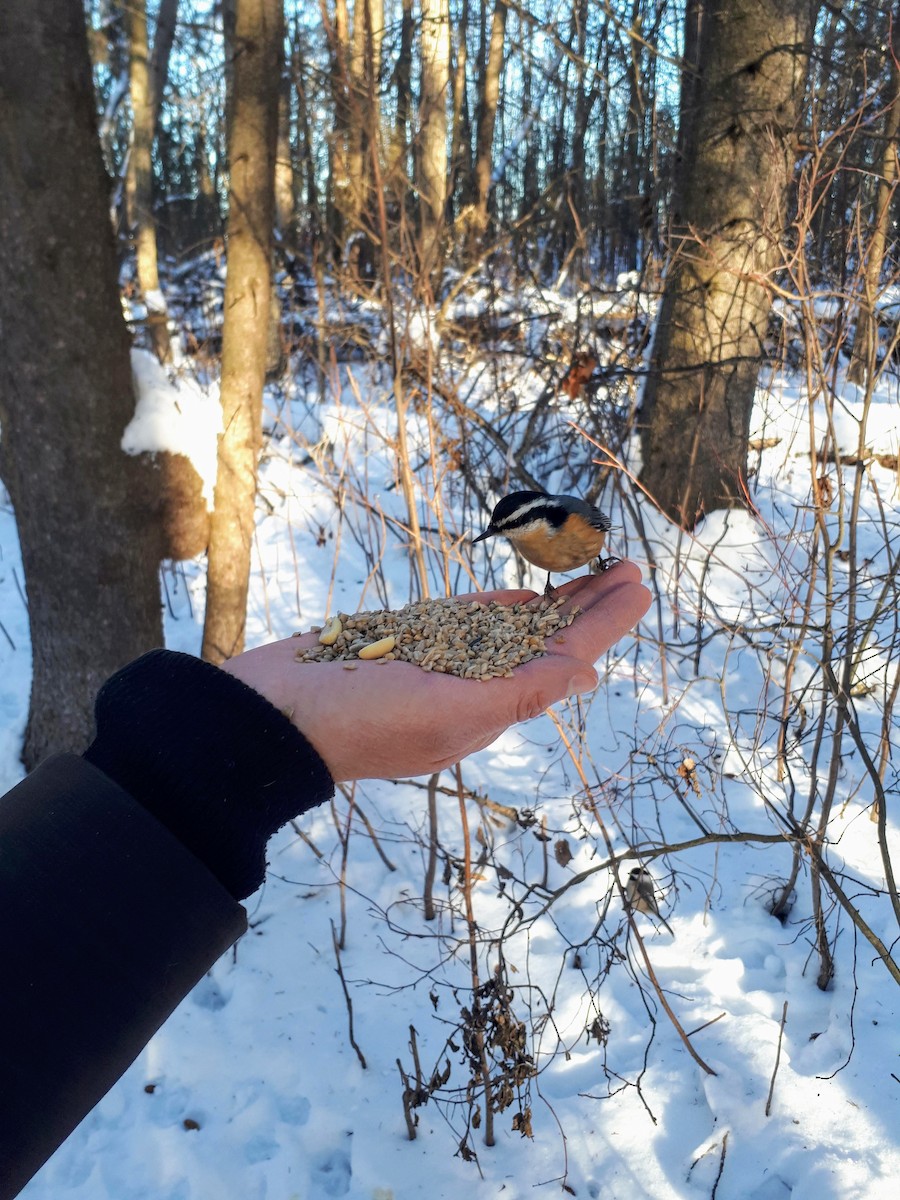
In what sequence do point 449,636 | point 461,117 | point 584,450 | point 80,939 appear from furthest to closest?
point 461,117
point 584,450
point 449,636
point 80,939

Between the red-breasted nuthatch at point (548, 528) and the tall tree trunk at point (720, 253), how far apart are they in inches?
78.1

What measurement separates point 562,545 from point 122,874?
60.0 inches

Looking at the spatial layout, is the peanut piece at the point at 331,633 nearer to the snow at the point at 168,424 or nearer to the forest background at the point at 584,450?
the forest background at the point at 584,450

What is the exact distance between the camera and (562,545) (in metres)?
2.33

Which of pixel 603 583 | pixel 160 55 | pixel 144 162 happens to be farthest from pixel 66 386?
pixel 160 55

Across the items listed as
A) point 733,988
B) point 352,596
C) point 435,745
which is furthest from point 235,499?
point 733,988

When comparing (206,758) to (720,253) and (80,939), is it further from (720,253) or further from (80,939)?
(720,253)

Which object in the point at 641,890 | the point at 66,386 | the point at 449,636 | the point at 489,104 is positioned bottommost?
the point at 641,890

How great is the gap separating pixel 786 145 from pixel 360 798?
3338 mm

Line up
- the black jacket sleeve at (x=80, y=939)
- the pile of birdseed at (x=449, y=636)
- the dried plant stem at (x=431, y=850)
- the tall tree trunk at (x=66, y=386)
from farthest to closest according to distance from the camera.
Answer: the tall tree trunk at (x=66, y=386)
the dried plant stem at (x=431, y=850)
the pile of birdseed at (x=449, y=636)
the black jacket sleeve at (x=80, y=939)

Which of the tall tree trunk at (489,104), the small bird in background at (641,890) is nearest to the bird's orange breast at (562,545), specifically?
the small bird in background at (641,890)

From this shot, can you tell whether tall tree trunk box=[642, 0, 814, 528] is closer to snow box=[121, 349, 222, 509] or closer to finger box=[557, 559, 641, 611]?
finger box=[557, 559, 641, 611]

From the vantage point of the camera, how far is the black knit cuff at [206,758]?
121 centimetres

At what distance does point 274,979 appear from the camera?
9.66 ft
